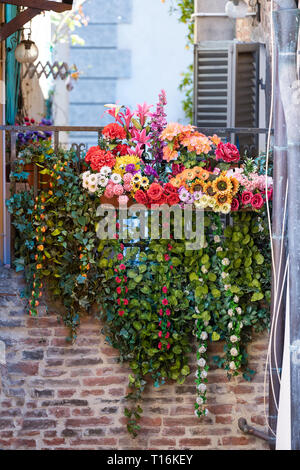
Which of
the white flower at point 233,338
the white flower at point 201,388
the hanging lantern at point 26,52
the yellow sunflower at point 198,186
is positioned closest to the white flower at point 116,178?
the yellow sunflower at point 198,186

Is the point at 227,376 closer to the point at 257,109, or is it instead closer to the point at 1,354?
the point at 1,354

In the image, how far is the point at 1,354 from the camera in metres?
5.66

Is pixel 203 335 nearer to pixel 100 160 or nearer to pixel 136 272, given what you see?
pixel 136 272

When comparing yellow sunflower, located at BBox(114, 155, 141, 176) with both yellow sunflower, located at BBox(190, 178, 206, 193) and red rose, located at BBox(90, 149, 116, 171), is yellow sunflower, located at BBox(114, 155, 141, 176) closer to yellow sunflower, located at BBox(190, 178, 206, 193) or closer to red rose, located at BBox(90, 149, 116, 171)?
red rose, located at BBox(90, 149, 116, 171)

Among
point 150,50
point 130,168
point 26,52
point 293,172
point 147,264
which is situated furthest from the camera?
point 150,50

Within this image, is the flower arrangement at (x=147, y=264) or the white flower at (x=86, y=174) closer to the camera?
the white flower at (x=86, y=174)

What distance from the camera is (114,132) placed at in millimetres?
5473

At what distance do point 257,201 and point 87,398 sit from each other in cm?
197

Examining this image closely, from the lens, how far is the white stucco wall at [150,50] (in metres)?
13.0

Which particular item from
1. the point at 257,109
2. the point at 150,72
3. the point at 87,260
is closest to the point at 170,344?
the point at 87,260

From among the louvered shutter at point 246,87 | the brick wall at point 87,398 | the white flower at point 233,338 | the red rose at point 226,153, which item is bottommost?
the brick wall at point 87,398

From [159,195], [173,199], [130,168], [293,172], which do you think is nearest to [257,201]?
[173,199]

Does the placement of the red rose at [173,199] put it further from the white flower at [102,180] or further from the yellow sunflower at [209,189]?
the white flower at [102,180]

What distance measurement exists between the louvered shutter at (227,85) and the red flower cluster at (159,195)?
2.22 m
